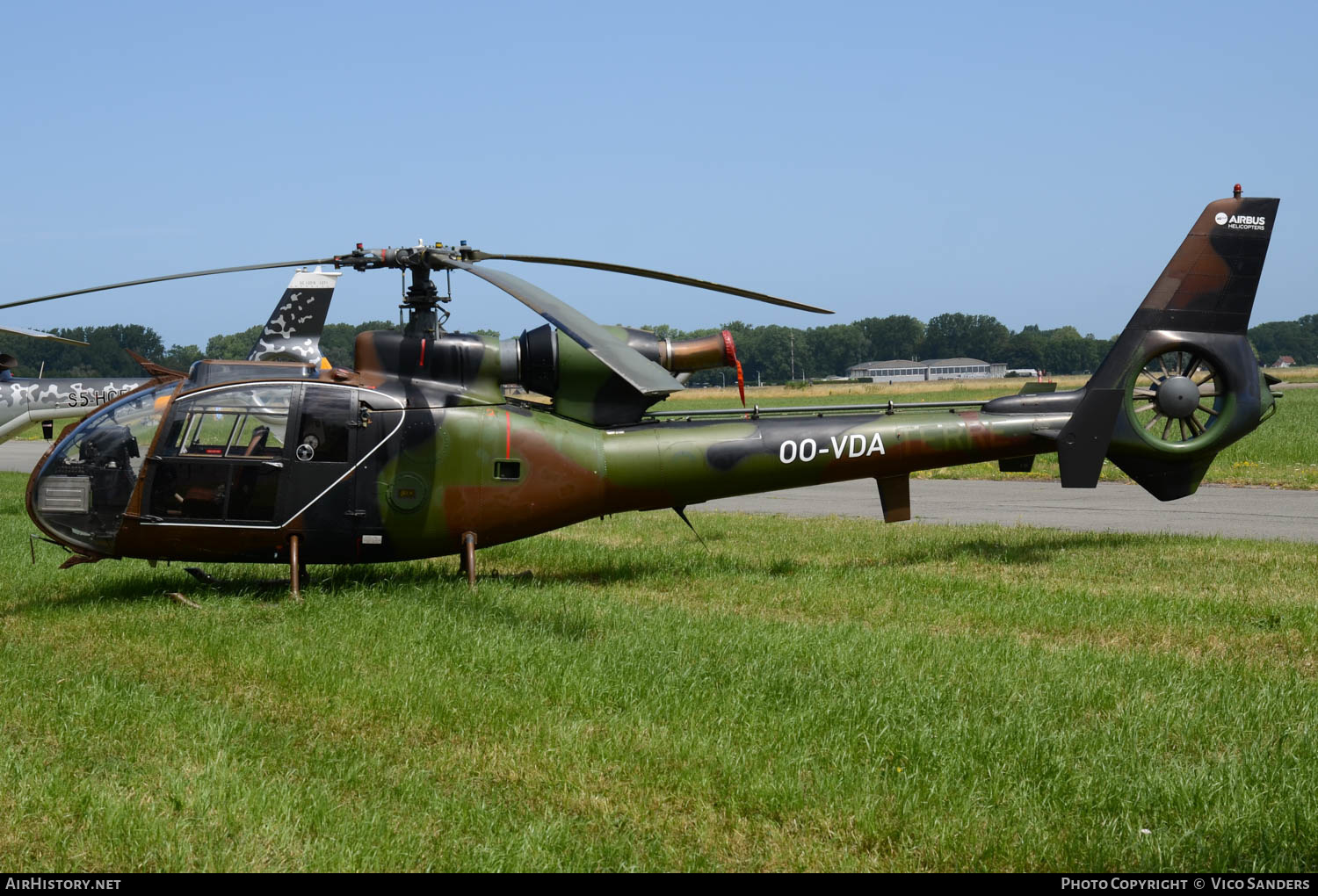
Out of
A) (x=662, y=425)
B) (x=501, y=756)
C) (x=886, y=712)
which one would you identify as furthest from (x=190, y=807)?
(x=662, y=425)

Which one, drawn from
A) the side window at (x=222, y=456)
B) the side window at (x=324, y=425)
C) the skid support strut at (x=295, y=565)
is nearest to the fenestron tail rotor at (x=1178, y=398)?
the side window at (x=324, y=425)

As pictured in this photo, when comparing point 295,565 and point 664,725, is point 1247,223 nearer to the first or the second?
point 664,725

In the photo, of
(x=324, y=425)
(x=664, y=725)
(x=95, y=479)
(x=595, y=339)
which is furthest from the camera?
(x=324, y=425)

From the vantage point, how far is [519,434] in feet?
32.3

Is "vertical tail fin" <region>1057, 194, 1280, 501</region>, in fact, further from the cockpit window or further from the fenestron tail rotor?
the cockpit window

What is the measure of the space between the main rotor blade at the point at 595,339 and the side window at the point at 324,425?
215 centimetres

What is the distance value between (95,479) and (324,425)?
1908 mm

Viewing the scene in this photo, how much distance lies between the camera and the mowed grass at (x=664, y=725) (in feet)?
14.2

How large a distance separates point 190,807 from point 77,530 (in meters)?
5.27

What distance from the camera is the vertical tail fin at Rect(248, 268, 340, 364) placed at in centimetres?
1916

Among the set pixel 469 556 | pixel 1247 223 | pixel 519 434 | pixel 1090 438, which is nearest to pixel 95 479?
pixel 469 556

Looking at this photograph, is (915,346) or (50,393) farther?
(915,346)

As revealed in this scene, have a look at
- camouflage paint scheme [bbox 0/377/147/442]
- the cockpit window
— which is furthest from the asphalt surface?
camouflage paint scheme [bbox 0/377/147/442]

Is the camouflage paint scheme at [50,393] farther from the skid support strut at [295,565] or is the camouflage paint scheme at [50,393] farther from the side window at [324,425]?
the skid support strut at [295,565]
